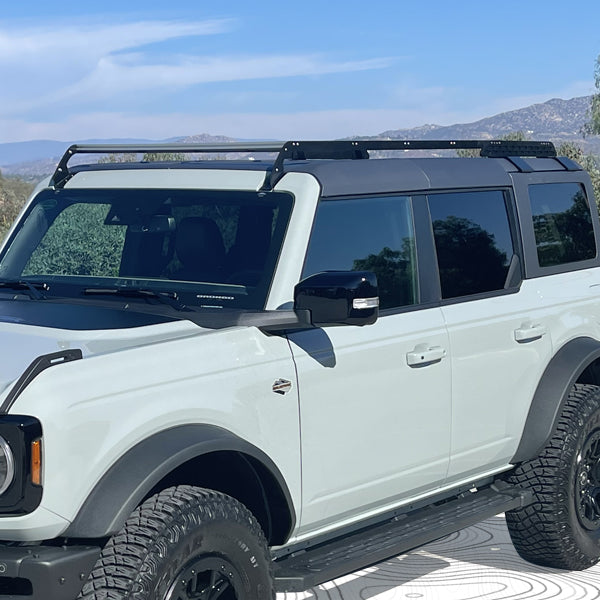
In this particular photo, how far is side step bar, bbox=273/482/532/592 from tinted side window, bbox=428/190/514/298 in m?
0.98

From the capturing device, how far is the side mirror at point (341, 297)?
4.09 metres

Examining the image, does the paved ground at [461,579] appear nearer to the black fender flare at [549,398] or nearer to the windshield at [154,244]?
the black fender flare at [549,398]

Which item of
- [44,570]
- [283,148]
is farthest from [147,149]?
[44,570]

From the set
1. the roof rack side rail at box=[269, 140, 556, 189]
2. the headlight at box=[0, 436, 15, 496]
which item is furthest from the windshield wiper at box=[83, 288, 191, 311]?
the headlight at box=[0, 436, 15, 496]

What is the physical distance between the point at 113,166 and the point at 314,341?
4.84 feet

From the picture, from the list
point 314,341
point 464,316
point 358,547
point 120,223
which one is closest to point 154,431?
point 314,341

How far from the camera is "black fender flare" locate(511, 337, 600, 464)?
223 inches

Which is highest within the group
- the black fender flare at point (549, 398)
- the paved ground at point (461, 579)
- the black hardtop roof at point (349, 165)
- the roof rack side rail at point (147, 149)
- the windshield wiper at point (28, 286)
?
the roof rack side rail at point (147, 149)

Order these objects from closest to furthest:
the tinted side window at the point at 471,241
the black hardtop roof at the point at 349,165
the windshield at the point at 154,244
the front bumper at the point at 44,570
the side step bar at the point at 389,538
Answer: the front bumper at the point at 44,570
the side step bar at the point at 389,538
the windshield at the point at 154,244
the black hardtop roof at the point at 349,165
the tinted side window at the point at 471,241

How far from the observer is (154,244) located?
4.91 metres

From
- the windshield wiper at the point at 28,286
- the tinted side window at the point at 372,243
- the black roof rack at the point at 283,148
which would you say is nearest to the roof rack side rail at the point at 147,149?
the black roof rack at the point at 283,148

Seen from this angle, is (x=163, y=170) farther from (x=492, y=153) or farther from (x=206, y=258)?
(x=492, y=153)

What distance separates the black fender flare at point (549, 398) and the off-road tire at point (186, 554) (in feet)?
6.50

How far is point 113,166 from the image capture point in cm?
529
